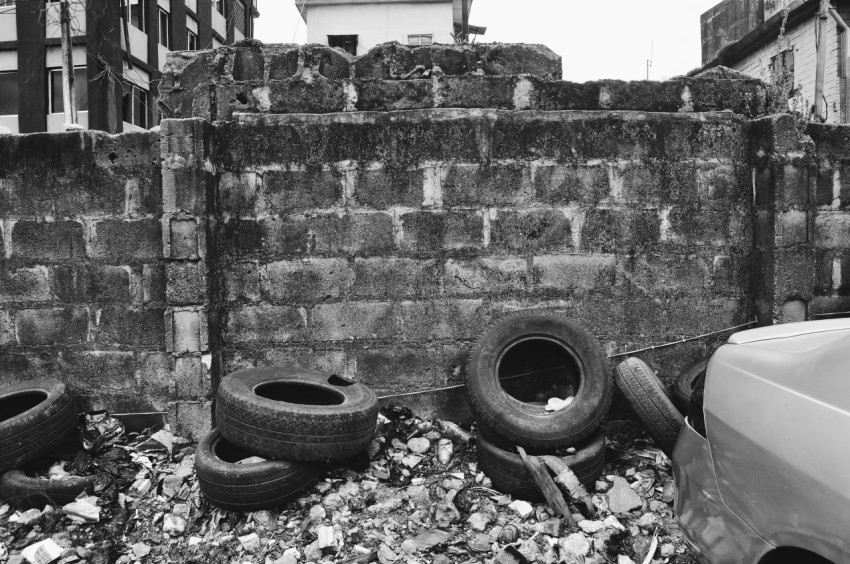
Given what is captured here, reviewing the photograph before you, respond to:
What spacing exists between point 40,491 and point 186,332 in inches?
52.8

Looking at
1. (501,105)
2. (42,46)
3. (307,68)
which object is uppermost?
(42,46)

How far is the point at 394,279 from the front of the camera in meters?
4.73

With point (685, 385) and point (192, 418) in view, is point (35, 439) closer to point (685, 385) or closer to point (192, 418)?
point (192, 418)

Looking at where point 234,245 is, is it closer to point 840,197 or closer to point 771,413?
point 771,413

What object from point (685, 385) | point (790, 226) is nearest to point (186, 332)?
point (685, 385)

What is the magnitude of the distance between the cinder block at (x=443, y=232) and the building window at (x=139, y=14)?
20025 mm

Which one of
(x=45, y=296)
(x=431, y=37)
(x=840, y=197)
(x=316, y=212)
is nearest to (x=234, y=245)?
(x=316, y=212)

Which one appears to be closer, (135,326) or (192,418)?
(192,418)

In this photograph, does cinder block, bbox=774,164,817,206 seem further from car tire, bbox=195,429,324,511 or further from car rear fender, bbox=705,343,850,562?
car tire, bbox=195,429,324,511

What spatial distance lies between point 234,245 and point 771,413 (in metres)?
3.79

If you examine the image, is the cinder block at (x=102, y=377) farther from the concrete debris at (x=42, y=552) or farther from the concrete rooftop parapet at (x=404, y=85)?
the concrete rooftop parapet at (x=404, y=85)

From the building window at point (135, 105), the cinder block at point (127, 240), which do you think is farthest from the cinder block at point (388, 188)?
the building window at point (135, 105)

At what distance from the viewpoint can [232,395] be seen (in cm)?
389

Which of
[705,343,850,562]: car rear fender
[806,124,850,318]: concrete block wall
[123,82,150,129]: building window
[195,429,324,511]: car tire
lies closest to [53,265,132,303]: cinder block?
[195,429,324,511]: car tire
